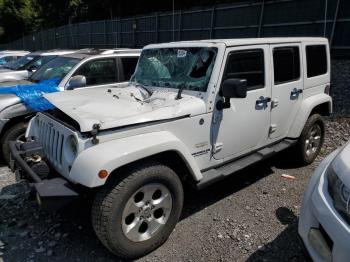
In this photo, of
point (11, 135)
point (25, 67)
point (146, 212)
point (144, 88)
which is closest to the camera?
point (146, 212)

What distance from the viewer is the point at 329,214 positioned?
7.04ft

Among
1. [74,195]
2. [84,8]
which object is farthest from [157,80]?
[84,8]

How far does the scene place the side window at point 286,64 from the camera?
4.15 metres

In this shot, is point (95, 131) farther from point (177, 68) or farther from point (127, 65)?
point (127, 65)

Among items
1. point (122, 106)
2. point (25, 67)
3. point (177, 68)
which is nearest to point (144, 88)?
point (177, 68)

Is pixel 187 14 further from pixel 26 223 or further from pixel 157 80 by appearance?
pixel 26 223

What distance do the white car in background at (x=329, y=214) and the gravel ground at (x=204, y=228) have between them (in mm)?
257

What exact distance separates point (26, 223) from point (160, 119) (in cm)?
193

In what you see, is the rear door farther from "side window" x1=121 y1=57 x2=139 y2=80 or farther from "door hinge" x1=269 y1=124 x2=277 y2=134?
"side window" x1=121 y1=57 x2=139 y2=80

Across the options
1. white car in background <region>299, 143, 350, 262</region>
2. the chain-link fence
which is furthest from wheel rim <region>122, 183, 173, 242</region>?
the chain-link fence

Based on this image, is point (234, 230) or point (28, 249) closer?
point (28, 249)

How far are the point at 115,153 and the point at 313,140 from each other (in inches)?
138

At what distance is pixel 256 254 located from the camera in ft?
A: 10.2

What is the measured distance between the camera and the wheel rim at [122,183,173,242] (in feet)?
9.47
